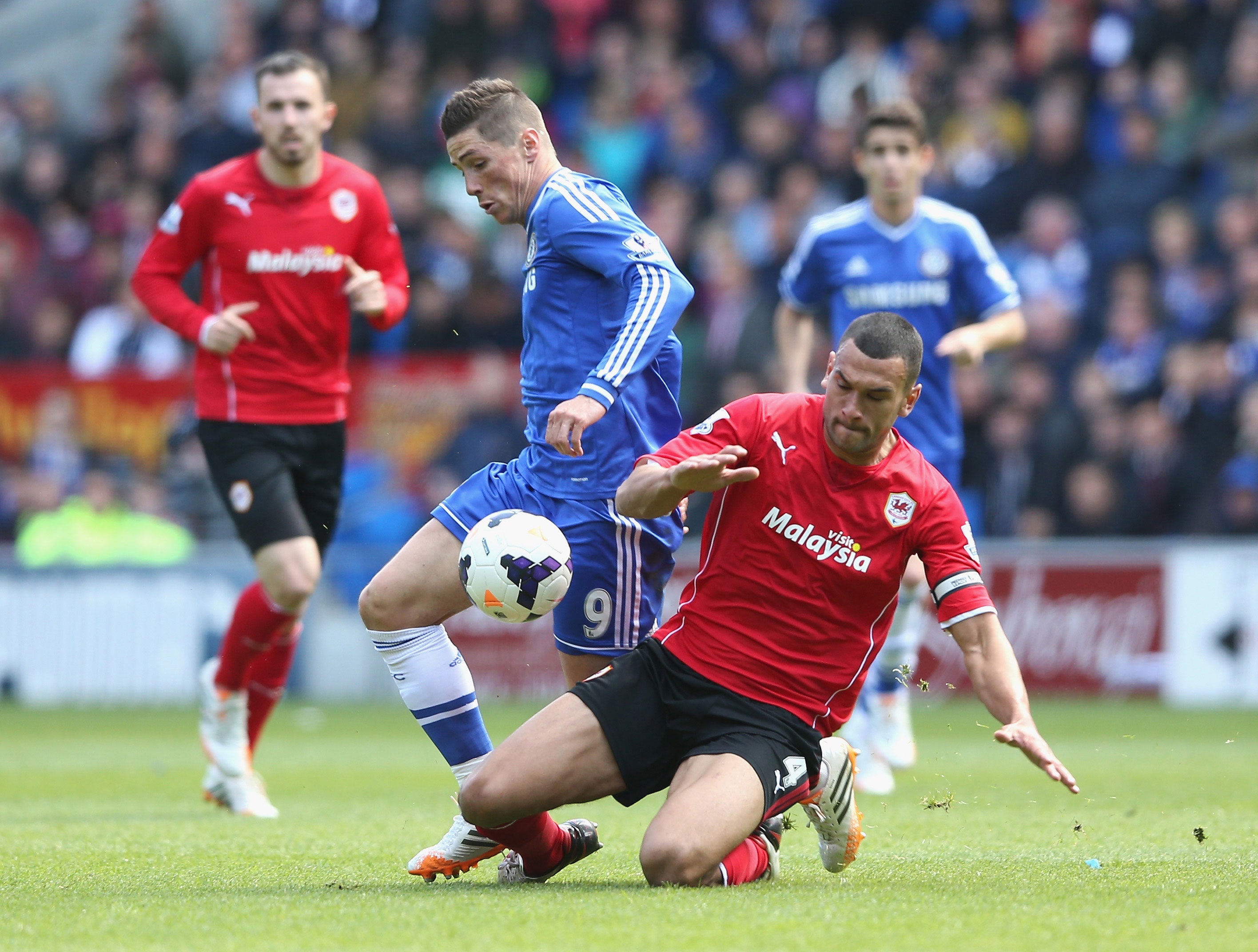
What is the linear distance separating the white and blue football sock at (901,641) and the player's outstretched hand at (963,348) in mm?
1341

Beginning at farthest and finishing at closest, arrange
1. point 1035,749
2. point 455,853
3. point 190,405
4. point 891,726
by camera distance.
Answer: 1. point 190,405
2. point 891,726
3. point 455,853
4. point 1035,749

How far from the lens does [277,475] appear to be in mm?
7293

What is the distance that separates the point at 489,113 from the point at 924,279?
323 centimetres

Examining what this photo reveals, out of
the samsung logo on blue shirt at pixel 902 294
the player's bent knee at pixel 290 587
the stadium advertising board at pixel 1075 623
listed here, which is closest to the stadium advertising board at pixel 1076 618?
the stadium advertising board at pixel 1075 623

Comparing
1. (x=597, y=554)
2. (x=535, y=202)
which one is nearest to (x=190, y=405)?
(x=535, y=202)

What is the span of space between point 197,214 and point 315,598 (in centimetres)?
653

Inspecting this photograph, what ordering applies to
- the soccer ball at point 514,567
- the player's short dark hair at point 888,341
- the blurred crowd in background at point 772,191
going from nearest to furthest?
the player's short dark hair at point 888,341 → the soccer ball at point 514,567 → the blurred crowd in background at point 772,191

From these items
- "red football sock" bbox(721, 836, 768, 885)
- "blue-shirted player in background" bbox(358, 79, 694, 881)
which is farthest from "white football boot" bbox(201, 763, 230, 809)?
"red football sock" bbox(721, 836, 768, 885)

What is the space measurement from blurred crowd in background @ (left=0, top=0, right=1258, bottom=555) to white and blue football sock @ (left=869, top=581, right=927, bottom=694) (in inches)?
192

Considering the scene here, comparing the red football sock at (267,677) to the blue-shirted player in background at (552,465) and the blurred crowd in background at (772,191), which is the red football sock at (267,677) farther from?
the blurred crowd in background at (772,191)

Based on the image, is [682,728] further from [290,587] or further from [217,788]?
[217,788]

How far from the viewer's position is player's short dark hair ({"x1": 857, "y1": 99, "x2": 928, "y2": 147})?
25.4ft

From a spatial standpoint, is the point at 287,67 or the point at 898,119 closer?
the point at 287,67

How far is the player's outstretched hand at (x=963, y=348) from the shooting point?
6.98 m
